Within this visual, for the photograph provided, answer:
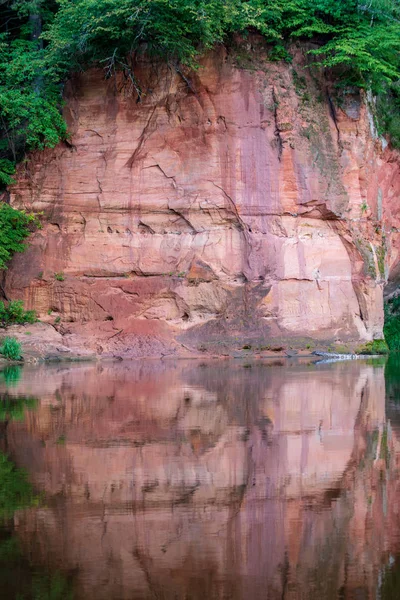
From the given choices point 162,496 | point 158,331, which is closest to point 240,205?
point 158,331

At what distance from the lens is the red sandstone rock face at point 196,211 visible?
2878cm

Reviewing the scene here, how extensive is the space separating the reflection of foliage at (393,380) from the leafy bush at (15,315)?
Answer: 1153 cm

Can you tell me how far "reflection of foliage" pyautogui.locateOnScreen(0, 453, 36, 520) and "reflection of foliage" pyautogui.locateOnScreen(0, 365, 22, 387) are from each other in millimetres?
9726

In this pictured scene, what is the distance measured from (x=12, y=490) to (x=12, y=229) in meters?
21.6

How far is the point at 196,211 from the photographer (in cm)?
2961

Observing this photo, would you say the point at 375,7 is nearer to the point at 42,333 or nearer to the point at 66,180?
the point at 66,180

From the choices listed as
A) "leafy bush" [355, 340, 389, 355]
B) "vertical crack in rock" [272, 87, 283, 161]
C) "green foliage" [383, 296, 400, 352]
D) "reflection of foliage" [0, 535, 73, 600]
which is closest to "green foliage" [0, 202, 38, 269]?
"vertical crack in rock" [272, 87, 283, 161]

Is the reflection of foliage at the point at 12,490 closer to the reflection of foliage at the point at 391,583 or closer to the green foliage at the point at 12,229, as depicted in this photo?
the reflection of foliage at the point at 391,583

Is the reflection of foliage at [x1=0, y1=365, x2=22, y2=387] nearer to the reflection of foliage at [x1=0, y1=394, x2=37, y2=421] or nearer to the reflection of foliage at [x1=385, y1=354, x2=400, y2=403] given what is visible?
the reflection of foliage at [x1=0, y1=394, x2=37, y2=421]

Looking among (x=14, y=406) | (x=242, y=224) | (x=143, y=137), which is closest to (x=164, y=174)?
(x=143, y=137)

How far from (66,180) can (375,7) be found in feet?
39.9

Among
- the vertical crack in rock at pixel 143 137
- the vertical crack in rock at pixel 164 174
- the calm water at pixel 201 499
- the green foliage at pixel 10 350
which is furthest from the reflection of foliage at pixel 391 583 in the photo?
the vertical crack in rock at pixel 143 137

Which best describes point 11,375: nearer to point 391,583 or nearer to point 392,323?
point 391,583

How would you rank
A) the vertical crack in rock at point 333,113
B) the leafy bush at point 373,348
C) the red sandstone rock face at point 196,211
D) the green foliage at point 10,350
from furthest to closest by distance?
the vertical crack in rock at point 333,113, the leafy bush at point 373,348, the red sandstone rock face at point 196,211, the green foliage at point 10,350
